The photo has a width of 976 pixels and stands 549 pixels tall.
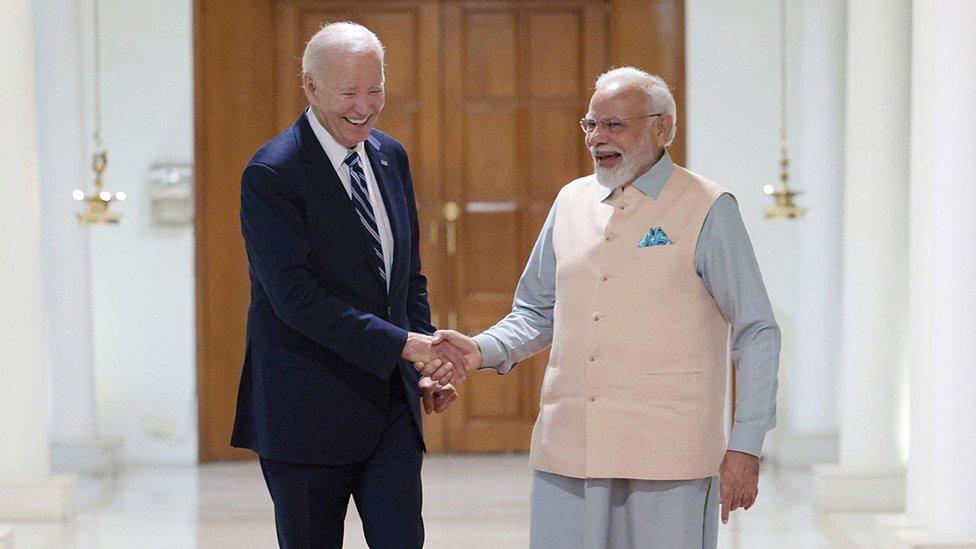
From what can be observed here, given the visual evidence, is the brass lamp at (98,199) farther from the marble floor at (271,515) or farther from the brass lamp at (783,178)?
the brass lamp at (783,178)

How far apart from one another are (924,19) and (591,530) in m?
2.78

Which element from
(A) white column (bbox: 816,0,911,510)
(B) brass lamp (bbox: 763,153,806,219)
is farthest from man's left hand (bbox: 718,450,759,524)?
(B) brass lamp (bbox: 763,153,806,219)

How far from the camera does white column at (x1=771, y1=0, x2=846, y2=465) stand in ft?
24.7

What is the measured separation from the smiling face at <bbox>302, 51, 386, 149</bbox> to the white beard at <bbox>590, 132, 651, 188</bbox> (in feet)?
1.75

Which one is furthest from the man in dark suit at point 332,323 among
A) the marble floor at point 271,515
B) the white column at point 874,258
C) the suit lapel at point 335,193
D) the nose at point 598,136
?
the white column at point 874,258

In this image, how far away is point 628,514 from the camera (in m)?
3.08

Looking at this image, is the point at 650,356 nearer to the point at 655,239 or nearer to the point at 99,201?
the point at 655,239

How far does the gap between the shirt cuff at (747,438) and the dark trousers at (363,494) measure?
80 centimetres

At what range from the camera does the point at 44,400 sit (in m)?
6.34

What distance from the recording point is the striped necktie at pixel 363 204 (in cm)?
330

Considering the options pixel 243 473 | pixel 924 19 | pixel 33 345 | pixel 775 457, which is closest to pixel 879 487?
pixel 775 457

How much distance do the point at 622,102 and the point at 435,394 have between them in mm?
942

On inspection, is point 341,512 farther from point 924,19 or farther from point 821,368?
point 821,368

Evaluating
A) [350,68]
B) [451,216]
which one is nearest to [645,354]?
[350,68]
